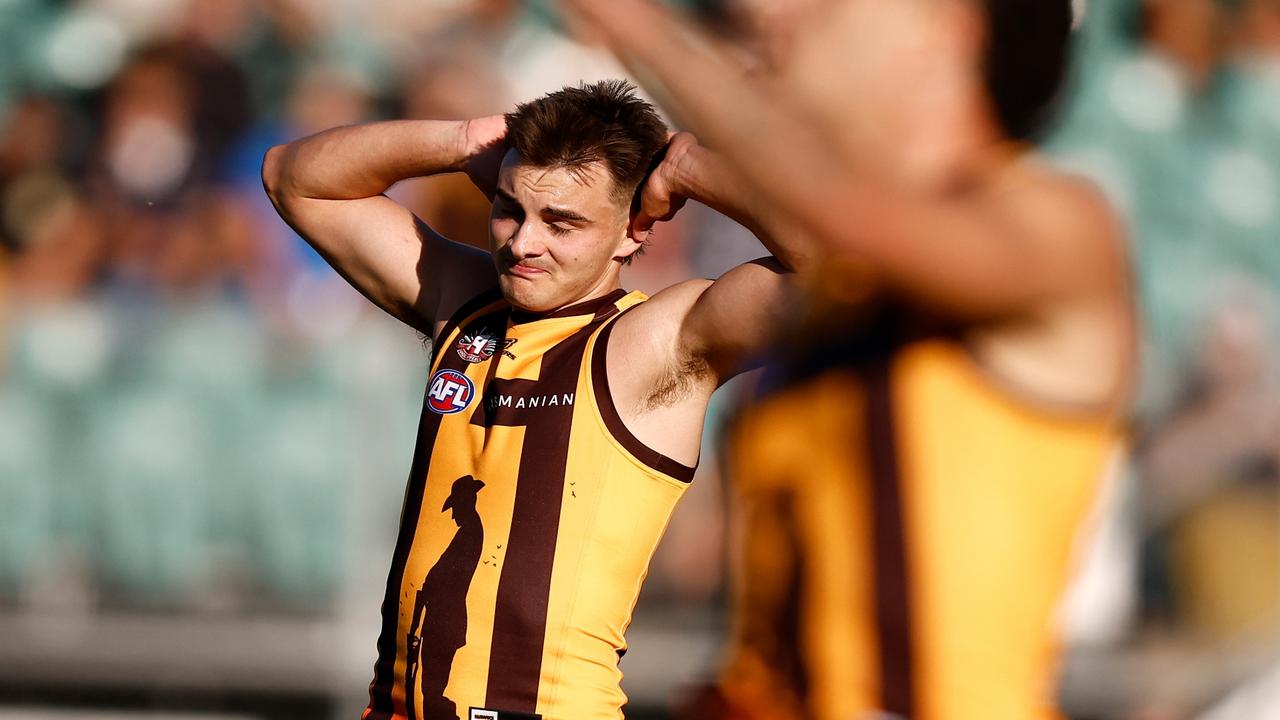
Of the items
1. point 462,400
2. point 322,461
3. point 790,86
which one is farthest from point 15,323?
point 790,86

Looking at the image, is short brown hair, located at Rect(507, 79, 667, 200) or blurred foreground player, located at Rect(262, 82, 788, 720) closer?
blurred foreground player, located at Rect(262, 82, 788, 720)

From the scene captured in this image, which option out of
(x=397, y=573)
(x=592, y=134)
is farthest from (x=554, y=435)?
(x=592, y=134)

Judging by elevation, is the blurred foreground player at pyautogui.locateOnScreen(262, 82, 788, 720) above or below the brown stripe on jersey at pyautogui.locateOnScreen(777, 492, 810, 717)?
above

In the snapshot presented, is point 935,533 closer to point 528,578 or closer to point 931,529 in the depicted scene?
point 931,529

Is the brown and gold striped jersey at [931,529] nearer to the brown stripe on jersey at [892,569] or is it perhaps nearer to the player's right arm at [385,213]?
the brown stripe on jersey at [892,569]

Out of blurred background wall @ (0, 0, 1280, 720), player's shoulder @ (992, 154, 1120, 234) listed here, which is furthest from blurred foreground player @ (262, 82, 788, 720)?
blurred background wall @ (0, 0, 1280, 720)

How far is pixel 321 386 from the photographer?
687 centimetres

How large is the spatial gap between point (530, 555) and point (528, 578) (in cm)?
5

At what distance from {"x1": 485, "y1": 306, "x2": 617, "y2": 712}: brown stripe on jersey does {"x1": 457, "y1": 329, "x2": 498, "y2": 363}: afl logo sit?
330 millimetres

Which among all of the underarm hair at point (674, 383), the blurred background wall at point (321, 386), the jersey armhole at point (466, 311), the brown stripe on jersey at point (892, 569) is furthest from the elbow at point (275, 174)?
the blurred background wall at point (321, 386)

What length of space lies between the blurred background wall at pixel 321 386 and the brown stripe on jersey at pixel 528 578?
326 cm

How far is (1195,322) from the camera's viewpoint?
6.68 m

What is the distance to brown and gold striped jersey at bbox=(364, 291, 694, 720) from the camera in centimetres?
317

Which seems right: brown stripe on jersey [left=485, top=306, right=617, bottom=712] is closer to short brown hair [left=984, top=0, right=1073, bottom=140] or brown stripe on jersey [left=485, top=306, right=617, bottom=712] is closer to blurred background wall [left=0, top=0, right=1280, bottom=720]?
short brown hair [left=984, top=0, right=1073, bottom=140]
